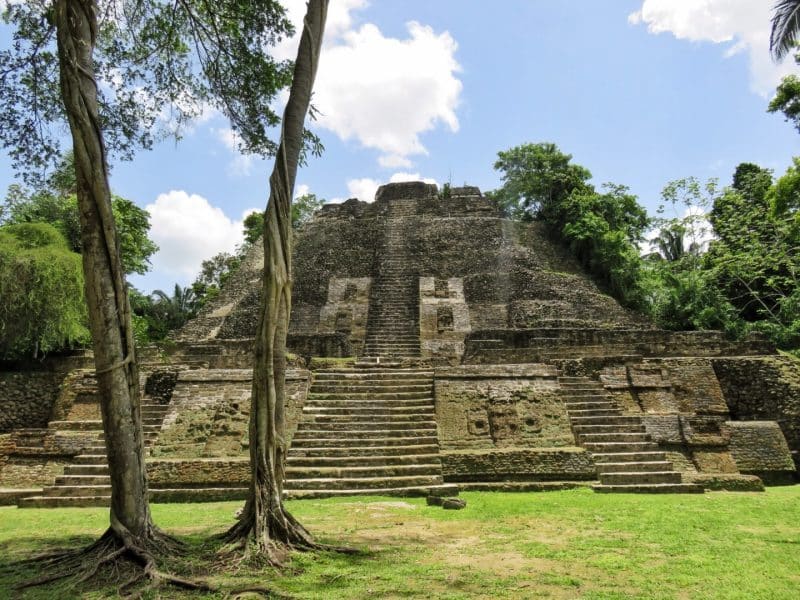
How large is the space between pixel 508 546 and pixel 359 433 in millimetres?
3874

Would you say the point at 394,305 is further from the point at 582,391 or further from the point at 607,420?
the point at 607,420

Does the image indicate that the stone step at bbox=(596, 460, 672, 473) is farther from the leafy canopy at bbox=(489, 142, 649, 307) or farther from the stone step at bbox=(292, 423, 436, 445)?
the leafy canopy at bbox=(489, 142, 649, 307)

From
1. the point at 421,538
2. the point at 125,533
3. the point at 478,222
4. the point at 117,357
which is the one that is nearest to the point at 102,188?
the point at 117,357

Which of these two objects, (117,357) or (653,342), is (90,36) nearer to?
(117,357)

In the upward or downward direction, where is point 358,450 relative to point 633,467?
upward

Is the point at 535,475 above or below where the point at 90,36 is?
below

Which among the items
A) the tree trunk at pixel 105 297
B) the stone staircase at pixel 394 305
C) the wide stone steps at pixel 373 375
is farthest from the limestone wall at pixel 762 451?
the tree trunk at pixel 105 297

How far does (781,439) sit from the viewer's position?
7496 millimetres

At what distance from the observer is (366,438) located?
7.35 metres

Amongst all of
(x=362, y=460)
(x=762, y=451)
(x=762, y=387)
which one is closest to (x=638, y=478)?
(x=762, y=451)

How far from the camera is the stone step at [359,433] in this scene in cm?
731

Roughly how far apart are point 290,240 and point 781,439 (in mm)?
7614

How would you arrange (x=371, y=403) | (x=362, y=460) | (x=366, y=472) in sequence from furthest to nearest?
1. (x=371, y=403)
2. (x=362, y=460)
3. (x=366, y=472)

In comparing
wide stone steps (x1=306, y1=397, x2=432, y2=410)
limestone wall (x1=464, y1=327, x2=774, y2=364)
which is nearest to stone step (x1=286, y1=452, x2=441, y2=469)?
wide stone steps (x1=306, y1=397, x2=432, y2=410)
